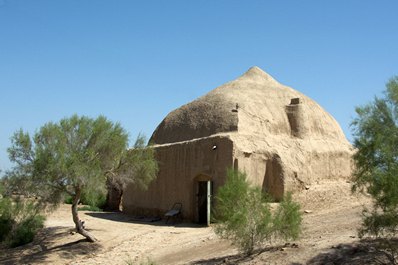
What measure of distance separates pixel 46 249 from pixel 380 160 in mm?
12454

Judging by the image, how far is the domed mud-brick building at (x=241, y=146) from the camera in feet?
62.0

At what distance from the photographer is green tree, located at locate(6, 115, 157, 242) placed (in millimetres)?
16219

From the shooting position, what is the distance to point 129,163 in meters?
18.1

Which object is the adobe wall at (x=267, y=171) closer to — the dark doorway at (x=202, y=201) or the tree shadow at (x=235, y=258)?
the dark doorway at (x=202, y=201)

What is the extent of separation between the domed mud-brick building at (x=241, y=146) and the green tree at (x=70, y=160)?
2.87 meters

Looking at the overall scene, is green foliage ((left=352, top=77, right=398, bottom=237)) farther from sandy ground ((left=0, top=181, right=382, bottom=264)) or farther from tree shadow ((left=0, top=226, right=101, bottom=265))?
tree shadow ((left=0, top=226, right=101, bottom=265))

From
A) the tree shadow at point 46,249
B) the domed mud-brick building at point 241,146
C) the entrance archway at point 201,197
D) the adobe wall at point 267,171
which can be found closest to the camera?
the tree shadow at point 46,249

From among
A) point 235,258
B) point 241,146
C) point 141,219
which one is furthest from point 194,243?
point 141,219

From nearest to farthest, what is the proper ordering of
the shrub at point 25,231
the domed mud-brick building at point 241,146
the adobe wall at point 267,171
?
the shrub at point 25,231, the adobe wall at point 267,171, the domed mud-brick building at point 241,146

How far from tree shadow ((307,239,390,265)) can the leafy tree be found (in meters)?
0.66

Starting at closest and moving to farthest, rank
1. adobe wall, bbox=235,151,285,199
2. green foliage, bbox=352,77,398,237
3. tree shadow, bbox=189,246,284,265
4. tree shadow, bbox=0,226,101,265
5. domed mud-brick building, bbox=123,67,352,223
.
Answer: green foliage, bbox=352,77,398,237
tree shadow, bbox=189,246,284,265
tree shadow, bbox=0,226,101,265
adobe wall, bbox=235,151,285,199
domed mud-brick building, bbox=123,67,352,223

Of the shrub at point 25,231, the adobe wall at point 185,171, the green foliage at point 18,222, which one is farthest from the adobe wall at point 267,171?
the shrub at point 25,231

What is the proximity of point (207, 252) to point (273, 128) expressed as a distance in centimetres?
903

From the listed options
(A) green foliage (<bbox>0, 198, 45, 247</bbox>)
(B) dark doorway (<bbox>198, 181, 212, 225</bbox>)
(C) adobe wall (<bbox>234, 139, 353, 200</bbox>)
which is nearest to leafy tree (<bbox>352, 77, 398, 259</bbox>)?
(C) adobe wall (<bbox>234, 139, 353, 200</bbox>)
